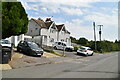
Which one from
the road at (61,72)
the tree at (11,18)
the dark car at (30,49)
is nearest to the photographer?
the road at (61,72)

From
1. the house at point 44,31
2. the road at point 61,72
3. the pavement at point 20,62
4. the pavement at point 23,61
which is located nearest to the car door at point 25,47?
the pavement at point 23,61

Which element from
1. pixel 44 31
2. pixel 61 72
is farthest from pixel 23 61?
pixel 44 31

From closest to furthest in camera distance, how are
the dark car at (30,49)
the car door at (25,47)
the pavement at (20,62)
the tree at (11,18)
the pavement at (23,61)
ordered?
the pavement at (20,62), the pavement at (23,61), the tree at (11,18), the dark car at (30,49), the car door at (25,47)

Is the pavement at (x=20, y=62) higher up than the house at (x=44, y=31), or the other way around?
the house at (x=44, y=31)

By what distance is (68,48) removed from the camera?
149 ft

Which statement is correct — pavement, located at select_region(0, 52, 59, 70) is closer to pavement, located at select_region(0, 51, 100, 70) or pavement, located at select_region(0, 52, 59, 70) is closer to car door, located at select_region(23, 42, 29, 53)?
pavement, located at select_region(0, 51, 100, 70)

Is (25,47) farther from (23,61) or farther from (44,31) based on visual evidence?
(44,31)

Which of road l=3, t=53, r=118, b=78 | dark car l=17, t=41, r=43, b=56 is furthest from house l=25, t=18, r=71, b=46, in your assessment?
road l=3, t=53, r=118, b=78

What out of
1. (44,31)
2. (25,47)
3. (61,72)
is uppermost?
(44,31)

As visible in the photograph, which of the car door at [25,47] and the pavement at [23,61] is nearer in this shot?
the pavement at [23,61]

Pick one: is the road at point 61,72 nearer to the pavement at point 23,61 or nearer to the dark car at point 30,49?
the pavement at point 23,61

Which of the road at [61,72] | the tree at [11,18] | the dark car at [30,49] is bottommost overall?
the road at [61,72]

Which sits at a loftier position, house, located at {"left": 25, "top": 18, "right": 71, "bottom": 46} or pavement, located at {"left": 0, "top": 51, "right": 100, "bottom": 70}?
house, located at {"left": 25, "top": 18, "right": 71, "bottom": 46}

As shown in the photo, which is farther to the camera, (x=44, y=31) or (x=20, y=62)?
(x=44, y=31)
